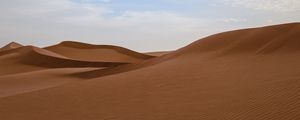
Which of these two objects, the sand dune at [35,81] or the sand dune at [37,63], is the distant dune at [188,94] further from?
the sand dune at [37,63]

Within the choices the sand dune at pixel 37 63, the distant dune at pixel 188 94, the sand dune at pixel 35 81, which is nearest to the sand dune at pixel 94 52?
the sand dune at pixel 37 63

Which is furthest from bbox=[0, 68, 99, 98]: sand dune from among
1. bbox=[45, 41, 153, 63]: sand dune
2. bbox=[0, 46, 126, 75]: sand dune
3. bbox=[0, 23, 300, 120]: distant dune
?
bbox=[45, 41, 153, 63]: sand dune

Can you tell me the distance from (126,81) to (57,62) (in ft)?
35.4

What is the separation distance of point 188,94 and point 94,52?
22.4m

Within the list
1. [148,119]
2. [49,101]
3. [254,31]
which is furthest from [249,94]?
[254,31]

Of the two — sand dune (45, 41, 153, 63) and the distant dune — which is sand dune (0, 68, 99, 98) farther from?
sand dune (45, 41, 153, 63)

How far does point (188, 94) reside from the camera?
7.57 metres

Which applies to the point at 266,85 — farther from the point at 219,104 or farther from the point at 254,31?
the point at 254,31

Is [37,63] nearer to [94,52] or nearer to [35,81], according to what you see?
[35,81]

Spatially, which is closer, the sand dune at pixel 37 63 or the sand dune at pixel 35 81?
the sand dune at pixel 35 81

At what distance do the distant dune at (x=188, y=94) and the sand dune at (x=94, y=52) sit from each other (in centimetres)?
1357

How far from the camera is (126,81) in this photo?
993 centimetres

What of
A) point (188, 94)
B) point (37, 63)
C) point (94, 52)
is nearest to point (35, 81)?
point (188, 94)

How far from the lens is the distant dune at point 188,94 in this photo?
19.8 feet
